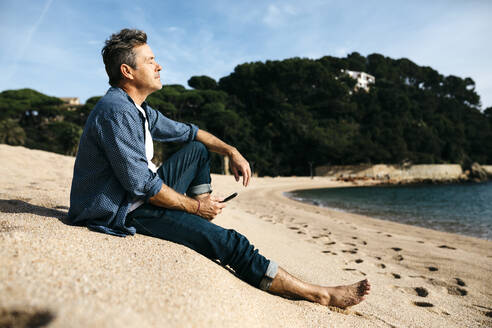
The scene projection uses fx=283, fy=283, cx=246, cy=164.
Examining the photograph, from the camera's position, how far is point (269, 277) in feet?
5.14

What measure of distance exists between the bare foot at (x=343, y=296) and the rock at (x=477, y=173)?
51.7 meters

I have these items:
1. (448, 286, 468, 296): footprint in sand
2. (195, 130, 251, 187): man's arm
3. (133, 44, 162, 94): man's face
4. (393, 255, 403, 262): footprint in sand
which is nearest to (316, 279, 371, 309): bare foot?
(195, 130, 251, 187): man's arm

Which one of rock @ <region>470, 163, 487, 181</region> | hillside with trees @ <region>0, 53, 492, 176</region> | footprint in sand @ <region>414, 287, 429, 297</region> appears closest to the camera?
footprint in sand @ <region>414, 287, 429, 297</region>

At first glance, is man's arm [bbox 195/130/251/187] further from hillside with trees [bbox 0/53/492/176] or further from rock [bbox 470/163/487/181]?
rock [bbox 470/163/487/181]

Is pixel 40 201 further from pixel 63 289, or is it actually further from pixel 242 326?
pixel 242 326

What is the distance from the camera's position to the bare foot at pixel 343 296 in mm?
1681

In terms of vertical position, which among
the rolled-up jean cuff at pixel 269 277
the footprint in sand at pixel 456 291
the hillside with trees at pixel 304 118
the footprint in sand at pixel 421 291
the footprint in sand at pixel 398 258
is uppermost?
the hillside with trees at pixel 304 118

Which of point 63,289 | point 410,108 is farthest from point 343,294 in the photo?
point 410,108

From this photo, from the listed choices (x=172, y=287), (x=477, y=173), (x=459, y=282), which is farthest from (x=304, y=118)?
(x=172, y=287)

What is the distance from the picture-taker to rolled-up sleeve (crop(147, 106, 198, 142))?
203 centimetres

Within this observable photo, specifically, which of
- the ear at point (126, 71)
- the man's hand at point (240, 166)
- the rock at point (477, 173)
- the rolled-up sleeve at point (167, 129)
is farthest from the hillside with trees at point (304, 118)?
the ear at point (126, 71)

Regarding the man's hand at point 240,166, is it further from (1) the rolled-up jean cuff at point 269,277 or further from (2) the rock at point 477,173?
(2) the rock at point 477,173

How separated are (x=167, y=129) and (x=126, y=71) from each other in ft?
1.66

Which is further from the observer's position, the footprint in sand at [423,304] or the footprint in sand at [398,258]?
the footprint in sand at [398,258]
